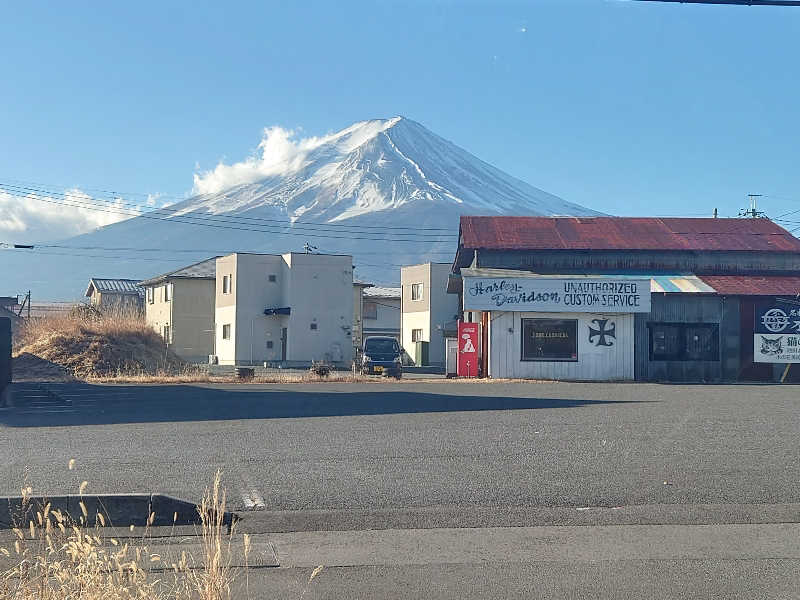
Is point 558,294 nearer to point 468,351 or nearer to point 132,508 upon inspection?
point 468,351

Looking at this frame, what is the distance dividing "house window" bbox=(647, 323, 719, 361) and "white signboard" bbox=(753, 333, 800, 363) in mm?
1457

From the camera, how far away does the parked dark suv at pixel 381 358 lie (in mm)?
33719

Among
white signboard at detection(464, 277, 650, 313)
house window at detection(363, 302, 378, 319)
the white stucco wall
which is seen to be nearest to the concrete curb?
white signboard at detection(464, 277, 650, 313)

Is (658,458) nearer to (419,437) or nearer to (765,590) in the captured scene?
(419,437)

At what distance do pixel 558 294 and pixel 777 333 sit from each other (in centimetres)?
810

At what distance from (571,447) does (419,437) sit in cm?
226

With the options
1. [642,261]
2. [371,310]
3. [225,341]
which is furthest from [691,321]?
[371,310]

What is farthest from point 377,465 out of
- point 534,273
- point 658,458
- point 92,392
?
point 534,273

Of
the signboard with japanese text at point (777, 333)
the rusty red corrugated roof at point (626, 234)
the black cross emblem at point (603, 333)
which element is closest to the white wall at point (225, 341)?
the rusty red corrugated roof at point (626, 234)

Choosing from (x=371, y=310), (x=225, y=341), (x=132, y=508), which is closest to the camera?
(x=132, y=508)

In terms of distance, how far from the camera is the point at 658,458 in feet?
37.3

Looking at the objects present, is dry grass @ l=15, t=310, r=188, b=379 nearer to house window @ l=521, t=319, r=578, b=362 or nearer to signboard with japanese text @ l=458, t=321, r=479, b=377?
signboard with japanese text @ l=458, t=321, r=479, b=377

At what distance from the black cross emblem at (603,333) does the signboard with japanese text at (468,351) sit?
398cm

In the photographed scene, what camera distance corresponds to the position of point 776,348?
32688 mm
